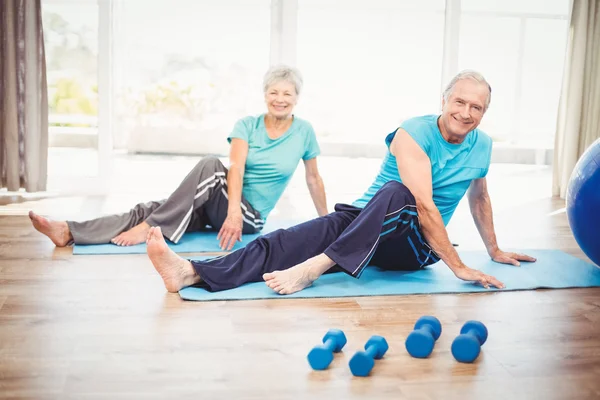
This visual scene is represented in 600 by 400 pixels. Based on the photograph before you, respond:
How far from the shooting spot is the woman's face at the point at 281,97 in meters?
3.21

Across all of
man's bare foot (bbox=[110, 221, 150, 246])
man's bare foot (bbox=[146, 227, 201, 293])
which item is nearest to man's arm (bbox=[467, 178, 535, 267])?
man's bare foot (bbox=[146, 227, 201, 293])

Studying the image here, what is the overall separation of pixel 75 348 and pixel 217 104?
12.1 ft

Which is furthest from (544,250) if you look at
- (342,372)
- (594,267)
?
(342,372)

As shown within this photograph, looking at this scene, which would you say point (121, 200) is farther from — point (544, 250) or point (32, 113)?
point (544, 250)

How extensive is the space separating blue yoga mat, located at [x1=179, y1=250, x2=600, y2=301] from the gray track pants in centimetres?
73

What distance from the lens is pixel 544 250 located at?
3.45 m

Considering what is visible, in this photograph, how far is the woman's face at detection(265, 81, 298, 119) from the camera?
3.21 meters

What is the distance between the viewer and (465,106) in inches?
102

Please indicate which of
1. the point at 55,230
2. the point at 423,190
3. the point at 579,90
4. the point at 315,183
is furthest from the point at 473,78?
the point at 579,90

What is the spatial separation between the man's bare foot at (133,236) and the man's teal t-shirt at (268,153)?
1.56 ft

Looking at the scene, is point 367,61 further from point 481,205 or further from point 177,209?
point 481,205

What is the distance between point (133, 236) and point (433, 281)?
134 cm

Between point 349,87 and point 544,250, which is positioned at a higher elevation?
point 349,87

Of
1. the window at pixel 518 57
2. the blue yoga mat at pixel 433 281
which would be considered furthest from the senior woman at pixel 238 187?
the window at pixel 518 57
